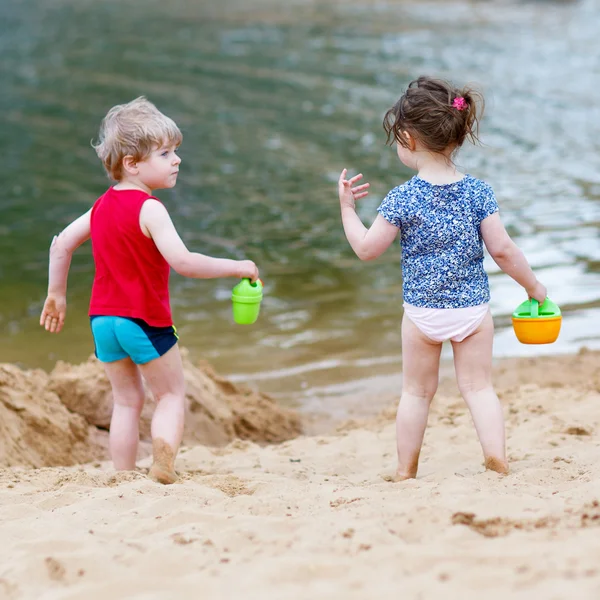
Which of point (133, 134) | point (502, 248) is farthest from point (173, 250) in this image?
point (502, 248)

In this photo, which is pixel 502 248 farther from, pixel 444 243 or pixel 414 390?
pixel 414 390

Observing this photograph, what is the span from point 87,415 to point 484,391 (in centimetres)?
222

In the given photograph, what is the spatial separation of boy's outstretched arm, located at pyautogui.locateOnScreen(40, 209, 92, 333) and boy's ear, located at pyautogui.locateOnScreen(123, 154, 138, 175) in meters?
0.23

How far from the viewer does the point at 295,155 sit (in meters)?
12.1

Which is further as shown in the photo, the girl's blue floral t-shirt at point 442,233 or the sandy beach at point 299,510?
the girl's blue floral t-shirt at point 442,233

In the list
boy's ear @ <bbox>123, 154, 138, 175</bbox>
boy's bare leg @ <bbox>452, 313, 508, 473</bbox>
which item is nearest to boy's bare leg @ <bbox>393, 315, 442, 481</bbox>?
boy's bare leg @ <bbox>452, 313, 508, 473</bbox>

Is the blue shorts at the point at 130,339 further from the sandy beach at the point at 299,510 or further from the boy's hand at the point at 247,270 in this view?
the sandy beach at the point at 299,510

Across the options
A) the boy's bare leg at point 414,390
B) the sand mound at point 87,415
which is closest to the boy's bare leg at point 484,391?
the boy's bare leg at point 414,390

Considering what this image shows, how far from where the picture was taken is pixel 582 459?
3902mm

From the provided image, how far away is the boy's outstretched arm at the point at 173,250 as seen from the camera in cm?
368

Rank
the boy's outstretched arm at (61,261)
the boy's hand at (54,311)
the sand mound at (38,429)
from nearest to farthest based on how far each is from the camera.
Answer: the boy's outstretched arm at (61,261), the boy's hand at (54,311), the sand mound at (38,429)

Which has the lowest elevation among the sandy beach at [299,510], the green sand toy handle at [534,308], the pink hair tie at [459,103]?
the sandy beach at [299,510]

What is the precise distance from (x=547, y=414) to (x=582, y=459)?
87 cm

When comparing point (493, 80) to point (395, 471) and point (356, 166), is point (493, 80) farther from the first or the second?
point (395, 471)
